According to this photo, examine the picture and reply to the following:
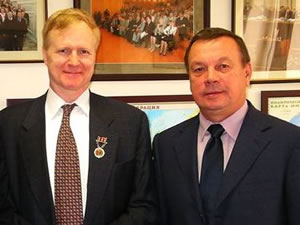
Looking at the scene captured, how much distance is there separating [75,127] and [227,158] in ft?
1.78

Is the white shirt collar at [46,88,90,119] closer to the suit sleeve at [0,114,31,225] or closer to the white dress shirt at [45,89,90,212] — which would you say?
the white dress shirt at [45,89,90,212]

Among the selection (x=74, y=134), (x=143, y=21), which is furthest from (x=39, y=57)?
(x=74, y=134)

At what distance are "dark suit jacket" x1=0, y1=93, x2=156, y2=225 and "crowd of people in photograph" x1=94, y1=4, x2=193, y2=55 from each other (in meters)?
0.68

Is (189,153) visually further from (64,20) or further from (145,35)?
(145,35)

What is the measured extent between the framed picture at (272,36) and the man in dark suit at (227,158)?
79cm

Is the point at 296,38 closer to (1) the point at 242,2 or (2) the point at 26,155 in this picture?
(1) the point at 242,2

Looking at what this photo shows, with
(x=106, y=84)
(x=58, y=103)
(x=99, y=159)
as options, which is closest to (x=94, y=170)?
(x=99, y=159)

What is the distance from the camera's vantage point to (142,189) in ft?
5.35

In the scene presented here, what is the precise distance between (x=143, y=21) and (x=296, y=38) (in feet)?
2.78

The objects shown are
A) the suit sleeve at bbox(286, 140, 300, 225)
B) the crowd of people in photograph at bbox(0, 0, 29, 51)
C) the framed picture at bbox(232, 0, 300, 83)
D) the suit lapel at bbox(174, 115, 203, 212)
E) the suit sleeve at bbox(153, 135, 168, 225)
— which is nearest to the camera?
the suit sleeve at bbox(286, 140, 300, 225)

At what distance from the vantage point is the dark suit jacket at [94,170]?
1533 millimetres

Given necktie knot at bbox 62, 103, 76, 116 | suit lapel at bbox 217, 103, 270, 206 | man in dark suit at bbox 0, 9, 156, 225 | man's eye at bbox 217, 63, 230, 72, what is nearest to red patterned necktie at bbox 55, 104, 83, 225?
man in dark suit at bbox 0, 9, 156, 225

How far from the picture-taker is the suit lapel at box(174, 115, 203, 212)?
1.58 m

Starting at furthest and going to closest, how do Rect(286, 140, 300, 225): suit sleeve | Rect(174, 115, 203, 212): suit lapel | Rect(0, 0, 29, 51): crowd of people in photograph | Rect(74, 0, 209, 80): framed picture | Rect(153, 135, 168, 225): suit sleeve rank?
Rect(74, 0, 209, 80): framed picture, Rect(0, 0, 29, 51): crowd of people in photograph, Rect(153, 135, 168, 225): suit sleeve, Rect(174, 115, 203, 212): suit lapel, Rect(286, 140, 300, 225): suit sleeve
